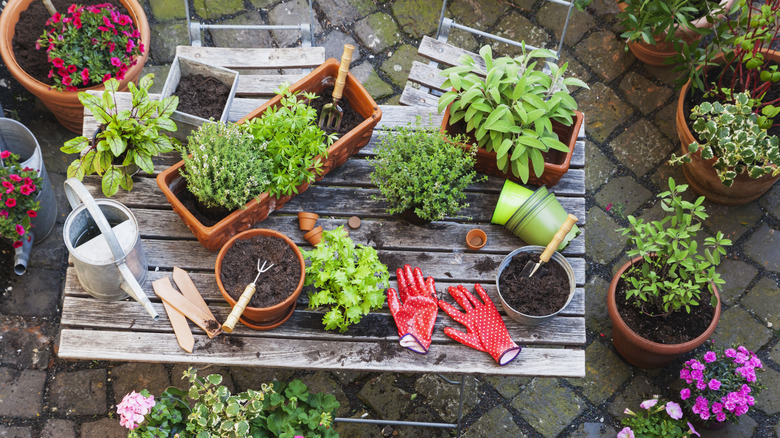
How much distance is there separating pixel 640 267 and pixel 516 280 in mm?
1051

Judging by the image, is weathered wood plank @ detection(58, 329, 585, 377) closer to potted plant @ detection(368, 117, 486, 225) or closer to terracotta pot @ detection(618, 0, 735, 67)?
potted plant @ detection(368, 117, 486, 225)

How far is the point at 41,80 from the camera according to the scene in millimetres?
3277

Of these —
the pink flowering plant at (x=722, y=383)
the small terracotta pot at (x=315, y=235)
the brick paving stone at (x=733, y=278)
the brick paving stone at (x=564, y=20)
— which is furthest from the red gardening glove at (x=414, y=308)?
the brick paving stone at (x=564, y=20)

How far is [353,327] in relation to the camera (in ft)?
8.27

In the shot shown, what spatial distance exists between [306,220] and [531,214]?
0.89 metres

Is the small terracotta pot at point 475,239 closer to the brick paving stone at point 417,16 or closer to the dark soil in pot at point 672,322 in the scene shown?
the dark soil in pot at point 672,322

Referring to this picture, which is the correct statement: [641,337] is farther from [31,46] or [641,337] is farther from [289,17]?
[31,46]

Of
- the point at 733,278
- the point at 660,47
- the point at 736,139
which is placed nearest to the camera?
the point at 736,139

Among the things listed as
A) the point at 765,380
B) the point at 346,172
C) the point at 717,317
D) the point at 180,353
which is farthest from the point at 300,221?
the point at 765,380

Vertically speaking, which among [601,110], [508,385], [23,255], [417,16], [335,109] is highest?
[335,109]

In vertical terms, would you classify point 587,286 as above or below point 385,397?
above

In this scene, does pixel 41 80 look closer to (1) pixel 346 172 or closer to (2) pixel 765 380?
(1) pixel 346 172

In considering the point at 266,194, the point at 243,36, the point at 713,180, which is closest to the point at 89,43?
the point at 243,36

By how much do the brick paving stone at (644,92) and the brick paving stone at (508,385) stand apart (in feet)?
5.86
